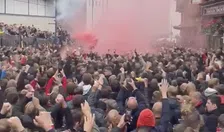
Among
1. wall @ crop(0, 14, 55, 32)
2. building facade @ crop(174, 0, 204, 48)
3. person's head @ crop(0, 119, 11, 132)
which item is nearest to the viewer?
person's head @ crop(0, 119, 11, 132)

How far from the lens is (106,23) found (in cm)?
3700

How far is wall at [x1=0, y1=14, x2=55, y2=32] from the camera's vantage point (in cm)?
3881

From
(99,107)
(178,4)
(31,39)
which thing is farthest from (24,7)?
(99,107)

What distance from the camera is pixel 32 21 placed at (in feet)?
148

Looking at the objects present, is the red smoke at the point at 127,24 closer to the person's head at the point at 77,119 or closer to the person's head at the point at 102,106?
the person's head at the point at 102,106

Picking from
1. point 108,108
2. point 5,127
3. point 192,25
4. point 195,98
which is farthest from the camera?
point 192,25

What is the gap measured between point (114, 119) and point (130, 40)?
28.7m

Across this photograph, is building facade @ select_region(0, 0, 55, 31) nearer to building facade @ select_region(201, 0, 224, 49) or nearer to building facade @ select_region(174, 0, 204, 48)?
building facade @ select_region(174, 0, 204, 48)

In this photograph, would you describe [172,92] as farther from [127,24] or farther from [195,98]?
[127,24]

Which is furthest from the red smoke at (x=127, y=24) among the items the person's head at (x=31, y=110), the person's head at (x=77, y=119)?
the person's head at (x=77, y=119)


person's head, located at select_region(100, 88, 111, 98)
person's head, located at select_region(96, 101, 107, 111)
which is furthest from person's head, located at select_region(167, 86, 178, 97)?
person's head, located at select_region(96, 101, 107, 111)

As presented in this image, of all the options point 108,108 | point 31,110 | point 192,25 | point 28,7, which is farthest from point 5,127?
point 192,25

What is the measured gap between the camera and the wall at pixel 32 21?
3881 cm

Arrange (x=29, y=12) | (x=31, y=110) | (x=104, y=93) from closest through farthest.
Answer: (x=31, y=110) < (x=104, y=93) < (x=29, y=12)
